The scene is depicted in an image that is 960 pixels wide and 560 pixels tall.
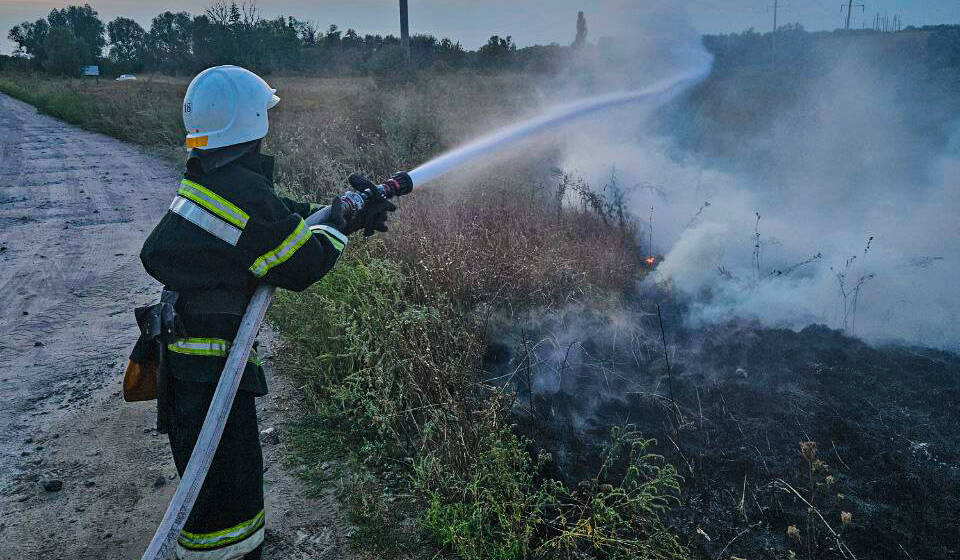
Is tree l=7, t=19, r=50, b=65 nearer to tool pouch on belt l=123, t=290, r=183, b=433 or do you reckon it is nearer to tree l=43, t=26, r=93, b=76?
tree l=43, t=26, r=93, b=76

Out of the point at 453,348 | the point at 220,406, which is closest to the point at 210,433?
the point at 220,406

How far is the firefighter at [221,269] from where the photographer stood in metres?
2.39

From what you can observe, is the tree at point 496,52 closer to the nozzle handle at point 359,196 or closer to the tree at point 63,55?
the nozzle handle at point 359,196

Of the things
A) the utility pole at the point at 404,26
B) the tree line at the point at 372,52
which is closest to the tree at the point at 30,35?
the tree line at the point at 372,52

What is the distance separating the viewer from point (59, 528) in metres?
3.04

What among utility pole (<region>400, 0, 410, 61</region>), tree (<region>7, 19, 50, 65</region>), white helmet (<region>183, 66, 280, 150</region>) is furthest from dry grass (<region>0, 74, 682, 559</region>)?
tree (<region>7, 19, 50, 65</region>)

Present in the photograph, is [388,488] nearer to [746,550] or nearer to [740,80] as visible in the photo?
[746,550]

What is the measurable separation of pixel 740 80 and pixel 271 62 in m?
23.0

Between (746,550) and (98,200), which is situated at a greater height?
(98,200)

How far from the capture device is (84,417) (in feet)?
13.0

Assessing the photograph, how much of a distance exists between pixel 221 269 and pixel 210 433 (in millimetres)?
627

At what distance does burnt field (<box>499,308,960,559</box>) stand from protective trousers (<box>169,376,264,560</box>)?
1444 millimetres

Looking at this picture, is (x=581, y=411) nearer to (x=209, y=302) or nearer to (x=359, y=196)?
(x=359, y=196)

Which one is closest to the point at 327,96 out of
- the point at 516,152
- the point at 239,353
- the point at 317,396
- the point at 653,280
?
the point at 516,152
